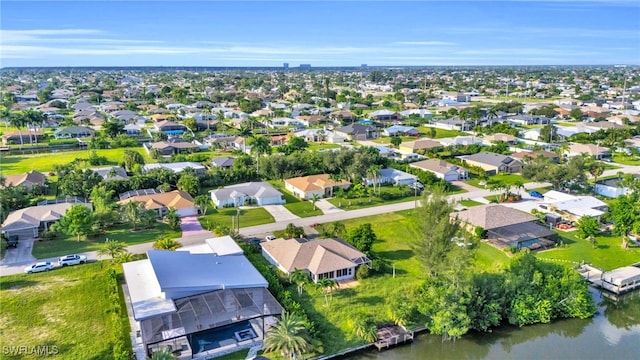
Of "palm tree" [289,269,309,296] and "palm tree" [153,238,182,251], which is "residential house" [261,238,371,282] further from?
"palm tree" [153,238,182,251]

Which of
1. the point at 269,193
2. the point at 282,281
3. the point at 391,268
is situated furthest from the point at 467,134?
the point at 282,281

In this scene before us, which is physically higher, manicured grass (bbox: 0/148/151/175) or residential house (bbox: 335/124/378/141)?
residential house (bbox: 335/124/378/141)

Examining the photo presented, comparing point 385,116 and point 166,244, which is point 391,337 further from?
point 385,116

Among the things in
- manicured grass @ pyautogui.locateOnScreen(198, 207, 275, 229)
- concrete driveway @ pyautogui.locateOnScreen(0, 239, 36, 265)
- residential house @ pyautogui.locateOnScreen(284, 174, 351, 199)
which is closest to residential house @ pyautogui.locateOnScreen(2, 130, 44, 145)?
concrete driveway @ pyautogui.locateOnScreen(0, 239, 36, 265)

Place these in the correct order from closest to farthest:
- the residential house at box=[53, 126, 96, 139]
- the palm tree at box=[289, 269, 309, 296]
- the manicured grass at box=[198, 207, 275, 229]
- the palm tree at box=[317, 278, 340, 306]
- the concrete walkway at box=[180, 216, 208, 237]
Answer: the palm tree at box=[317, 278, 340, 306] → the palm tree at box=[289, 269, 309, 296] → the concrete walkway at box=[180, 216, 208, 237] → the manicured grass at box=[198, 207, 275, 229] → the residential house at box=[53, 126, 96, 139]

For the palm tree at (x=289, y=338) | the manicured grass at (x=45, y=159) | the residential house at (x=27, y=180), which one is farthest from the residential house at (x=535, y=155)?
the residential house at (x=27, y=180)

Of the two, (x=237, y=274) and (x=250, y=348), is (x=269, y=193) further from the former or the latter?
(x=250, y=348)

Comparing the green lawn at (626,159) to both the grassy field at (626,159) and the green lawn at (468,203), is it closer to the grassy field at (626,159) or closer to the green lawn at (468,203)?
the grassy field at (626,159)

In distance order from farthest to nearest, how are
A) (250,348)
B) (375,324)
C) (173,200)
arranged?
(173,200), (375,324), (250,348)

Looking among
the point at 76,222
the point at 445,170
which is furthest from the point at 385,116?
the point at 76,222
